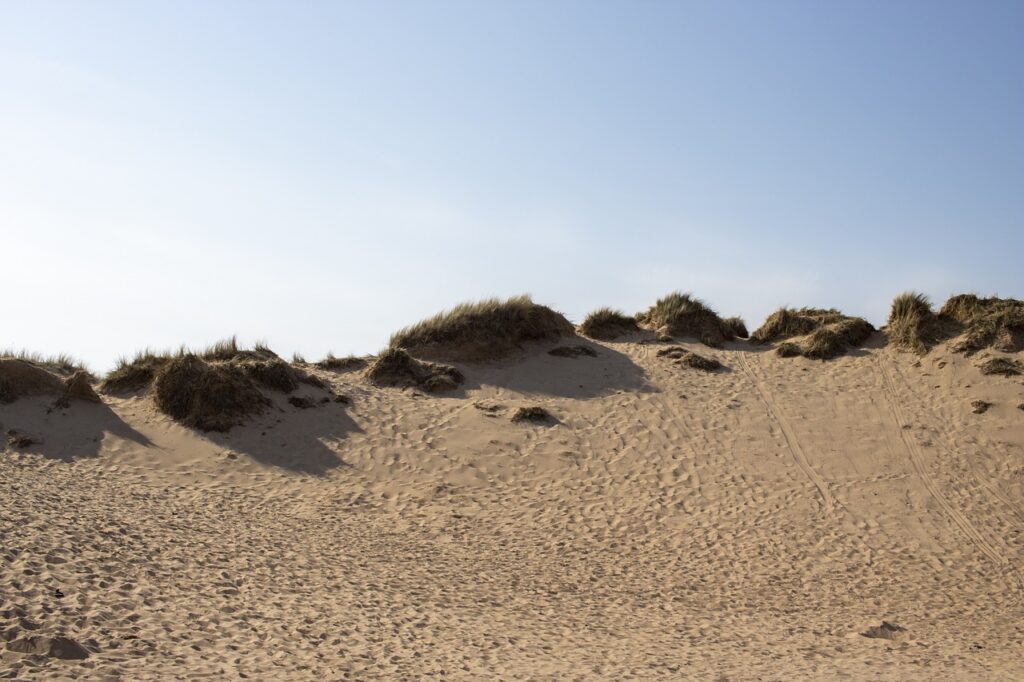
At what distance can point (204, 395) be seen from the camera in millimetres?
17125

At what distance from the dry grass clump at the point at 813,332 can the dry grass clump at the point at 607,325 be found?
10.1 ft

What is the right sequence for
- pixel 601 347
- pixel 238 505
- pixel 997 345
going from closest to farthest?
pixel 238 505 < pixel 997 345 < pixel 601 347

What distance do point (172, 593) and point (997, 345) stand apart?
54.4ft

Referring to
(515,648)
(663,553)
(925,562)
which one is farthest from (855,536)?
(515,648)

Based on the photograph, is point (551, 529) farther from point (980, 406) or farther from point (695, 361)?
point (980, 406)

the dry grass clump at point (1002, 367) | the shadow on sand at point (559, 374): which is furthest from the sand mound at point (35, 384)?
the dry grass clump at point (1002, 367)

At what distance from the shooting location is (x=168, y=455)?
15859 mm

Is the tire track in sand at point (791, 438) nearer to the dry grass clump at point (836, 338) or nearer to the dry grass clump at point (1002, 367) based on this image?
the dry grass clump at point (836, 338)

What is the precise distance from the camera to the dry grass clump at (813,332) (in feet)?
66.6

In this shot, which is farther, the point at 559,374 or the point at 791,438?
the point at 559,374

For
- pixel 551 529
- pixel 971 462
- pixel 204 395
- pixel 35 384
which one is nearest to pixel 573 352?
pixel 551 529

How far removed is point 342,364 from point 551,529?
334 inches

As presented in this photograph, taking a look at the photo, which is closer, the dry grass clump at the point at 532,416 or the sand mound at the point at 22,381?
the sand mound at the point at 22,381

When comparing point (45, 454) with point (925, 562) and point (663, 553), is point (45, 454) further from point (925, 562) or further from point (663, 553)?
point (925, 562)
